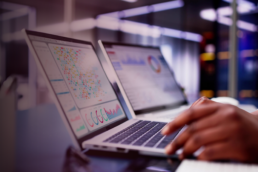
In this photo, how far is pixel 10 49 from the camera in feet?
18.1

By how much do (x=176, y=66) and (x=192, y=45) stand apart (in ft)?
3.85

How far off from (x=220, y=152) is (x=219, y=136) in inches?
1.2

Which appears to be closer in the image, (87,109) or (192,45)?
(87,109)

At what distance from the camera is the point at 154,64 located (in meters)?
1.16

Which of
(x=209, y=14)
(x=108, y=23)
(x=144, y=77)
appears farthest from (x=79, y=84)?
(x=209, y=14)

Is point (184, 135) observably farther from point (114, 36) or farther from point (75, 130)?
point (114, 36)

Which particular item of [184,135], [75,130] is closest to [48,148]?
[75,130]

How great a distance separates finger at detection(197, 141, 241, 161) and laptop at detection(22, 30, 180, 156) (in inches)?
3.6

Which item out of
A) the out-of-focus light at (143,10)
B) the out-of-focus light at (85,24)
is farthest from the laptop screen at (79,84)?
the out-of-focus light at (143,10)

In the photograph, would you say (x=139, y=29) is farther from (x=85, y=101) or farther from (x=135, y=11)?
(x=85, y=101)

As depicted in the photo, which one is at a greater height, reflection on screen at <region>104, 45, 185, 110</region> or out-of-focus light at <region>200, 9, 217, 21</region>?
out-of-focus light at <region>200, 9, 217, 21</region>

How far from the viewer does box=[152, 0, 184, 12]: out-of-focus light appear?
7098 millimetres

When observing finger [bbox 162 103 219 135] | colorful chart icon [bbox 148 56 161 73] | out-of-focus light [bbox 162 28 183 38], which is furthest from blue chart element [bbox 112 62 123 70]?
out-of-focus light [bbox 162 28 183 38]

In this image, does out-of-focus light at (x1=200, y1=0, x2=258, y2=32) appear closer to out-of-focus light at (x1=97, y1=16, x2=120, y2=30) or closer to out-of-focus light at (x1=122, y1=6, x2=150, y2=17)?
out-of-focus light at (x1=122, y1=6, x2=150, y2=17)
